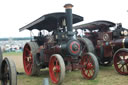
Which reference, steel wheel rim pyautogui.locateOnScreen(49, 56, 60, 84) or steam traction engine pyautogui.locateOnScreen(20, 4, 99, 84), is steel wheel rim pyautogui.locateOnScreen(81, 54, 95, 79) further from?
steel wheel rim pyautogui.locateOnScreen(49, 56, 60, 84)

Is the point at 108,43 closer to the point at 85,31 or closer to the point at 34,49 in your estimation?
the point at 85,31

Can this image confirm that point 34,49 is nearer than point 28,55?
Yes

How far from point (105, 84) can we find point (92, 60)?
70 cm

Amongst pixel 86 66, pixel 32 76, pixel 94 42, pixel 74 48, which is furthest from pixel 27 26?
pixel 94 42

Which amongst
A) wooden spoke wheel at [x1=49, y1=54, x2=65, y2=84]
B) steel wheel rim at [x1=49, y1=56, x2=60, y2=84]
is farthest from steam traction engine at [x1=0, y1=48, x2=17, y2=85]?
steel wheel rim at [x1=49, y1=56, x2=60, y2=84]

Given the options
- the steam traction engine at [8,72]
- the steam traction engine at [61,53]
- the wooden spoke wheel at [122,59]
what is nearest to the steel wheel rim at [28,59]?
the steam traction engine at [61,53]

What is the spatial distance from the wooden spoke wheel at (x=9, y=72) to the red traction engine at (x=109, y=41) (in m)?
3.64

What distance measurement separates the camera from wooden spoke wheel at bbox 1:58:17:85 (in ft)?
9.40

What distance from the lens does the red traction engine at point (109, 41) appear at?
580cm

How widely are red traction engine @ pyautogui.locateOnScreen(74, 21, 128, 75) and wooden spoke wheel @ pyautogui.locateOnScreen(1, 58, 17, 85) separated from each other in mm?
3640

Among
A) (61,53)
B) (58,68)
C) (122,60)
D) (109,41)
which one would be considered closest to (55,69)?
(58,68)

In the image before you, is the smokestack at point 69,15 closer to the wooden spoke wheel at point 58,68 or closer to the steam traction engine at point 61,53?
the steam traction engine at point 61,53

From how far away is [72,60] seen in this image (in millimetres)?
5051

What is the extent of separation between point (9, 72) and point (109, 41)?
14.6 ft
